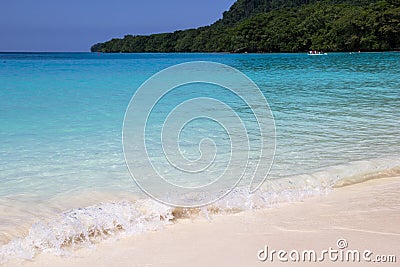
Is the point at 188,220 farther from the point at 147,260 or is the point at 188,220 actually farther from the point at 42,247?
the point at 42,247

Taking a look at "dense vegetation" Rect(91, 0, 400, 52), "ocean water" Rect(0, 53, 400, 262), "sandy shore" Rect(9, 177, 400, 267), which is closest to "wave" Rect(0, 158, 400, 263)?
"ocean water" Rect(0, 53, 400, 262)

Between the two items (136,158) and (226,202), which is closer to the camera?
(226,202)

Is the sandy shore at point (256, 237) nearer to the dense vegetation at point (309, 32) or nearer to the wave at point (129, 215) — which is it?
the wave at point (129, 215)

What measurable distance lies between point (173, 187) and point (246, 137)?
8.19 ft

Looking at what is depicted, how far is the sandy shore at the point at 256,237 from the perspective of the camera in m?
2.77

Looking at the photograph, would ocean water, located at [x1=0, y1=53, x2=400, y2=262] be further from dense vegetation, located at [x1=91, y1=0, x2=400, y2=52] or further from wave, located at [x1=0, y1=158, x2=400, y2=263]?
dense vegetation, located at [x1=91, y1=0, x2=400, y2=52]

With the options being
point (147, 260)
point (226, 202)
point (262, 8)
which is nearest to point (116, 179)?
Answer: point (226, 202)

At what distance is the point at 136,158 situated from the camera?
5656 millimetres

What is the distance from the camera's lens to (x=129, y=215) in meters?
3.48

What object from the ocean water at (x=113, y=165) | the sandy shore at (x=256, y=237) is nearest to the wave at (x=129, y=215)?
the ocean water at (x=113, y=165)

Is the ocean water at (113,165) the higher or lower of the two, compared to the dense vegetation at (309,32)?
lower

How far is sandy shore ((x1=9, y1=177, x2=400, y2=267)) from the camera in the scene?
277 cm

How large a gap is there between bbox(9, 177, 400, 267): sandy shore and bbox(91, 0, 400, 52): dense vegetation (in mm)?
90272

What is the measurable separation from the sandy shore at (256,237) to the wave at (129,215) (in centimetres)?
12
